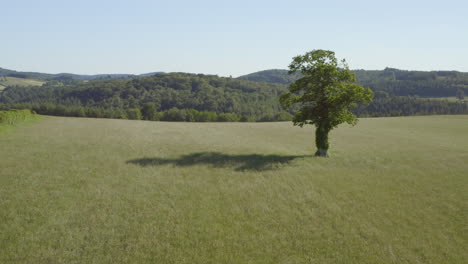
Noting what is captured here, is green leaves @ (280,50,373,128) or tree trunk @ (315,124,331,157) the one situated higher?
green leaves @ (280,50,373,128)

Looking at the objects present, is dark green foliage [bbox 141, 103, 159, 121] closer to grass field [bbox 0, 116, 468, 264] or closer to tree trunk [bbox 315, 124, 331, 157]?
grass field [bbox 0, 116, 468, 264]

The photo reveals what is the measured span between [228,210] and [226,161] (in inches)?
493

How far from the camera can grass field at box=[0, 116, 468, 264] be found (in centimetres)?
1139

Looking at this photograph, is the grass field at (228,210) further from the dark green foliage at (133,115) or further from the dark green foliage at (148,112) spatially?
the dark green foliage at (148,112)

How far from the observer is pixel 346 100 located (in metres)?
28.8

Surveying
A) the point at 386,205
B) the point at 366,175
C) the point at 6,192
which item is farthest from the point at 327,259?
the point at 6,192

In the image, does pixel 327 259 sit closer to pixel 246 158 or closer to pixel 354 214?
pixel 354 214

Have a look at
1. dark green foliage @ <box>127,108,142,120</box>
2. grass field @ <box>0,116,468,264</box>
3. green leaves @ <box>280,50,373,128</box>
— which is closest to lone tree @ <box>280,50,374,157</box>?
green leaves @ <box>280,50,373,128</box>

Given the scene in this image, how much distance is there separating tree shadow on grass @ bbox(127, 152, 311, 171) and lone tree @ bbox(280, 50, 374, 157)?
566 cm

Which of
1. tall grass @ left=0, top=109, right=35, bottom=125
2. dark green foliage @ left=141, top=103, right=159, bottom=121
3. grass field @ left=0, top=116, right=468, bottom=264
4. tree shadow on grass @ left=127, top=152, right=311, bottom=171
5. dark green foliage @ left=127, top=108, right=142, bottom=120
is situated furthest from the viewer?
dark green foliage @ left=141, top=103, right=159, bottom=121

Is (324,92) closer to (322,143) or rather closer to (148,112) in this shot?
(322,143)

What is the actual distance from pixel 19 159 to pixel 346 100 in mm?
36207

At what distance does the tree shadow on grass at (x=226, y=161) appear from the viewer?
1026 inches

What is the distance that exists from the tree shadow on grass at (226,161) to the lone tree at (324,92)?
18.6 feet
